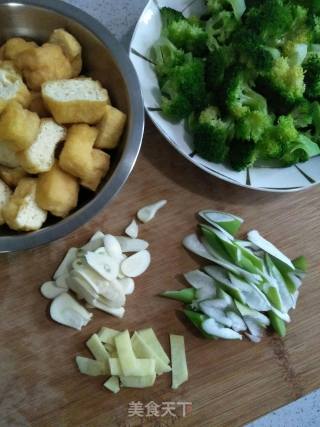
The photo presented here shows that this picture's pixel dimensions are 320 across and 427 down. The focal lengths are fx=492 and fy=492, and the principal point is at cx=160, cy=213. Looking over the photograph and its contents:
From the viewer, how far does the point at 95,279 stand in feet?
3.88

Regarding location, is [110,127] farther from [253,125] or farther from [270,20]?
[270,20]

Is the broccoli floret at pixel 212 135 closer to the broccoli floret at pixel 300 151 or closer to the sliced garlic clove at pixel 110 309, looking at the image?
the broccoli floret at pixel 300 151

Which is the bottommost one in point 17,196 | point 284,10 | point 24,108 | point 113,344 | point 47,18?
point 113,344

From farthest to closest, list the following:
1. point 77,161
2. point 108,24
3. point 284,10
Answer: point 108,24 < point 284,10 < point 77,161

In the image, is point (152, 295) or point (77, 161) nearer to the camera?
point (77, 161)

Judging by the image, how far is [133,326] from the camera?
1.23 meters

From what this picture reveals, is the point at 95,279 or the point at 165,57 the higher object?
the point at 165,57

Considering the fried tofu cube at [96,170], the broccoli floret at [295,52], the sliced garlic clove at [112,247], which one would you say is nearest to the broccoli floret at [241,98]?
the broccoli floret at [295,52]

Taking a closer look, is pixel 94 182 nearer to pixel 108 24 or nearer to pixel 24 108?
pixel 24 108

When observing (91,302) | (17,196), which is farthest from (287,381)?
(17,196)

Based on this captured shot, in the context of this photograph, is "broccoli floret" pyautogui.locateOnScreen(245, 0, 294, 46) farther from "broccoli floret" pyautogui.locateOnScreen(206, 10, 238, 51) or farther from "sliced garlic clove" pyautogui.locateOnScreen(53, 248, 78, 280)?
"sliced garlic clove" pyautogui.locateOnScreen(53, 248, 78, 280)

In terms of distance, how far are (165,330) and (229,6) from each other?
34.2 inches

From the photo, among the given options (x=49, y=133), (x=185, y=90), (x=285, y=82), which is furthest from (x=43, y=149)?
(x=285, y=82)

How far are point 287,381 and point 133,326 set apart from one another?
0.41 m
